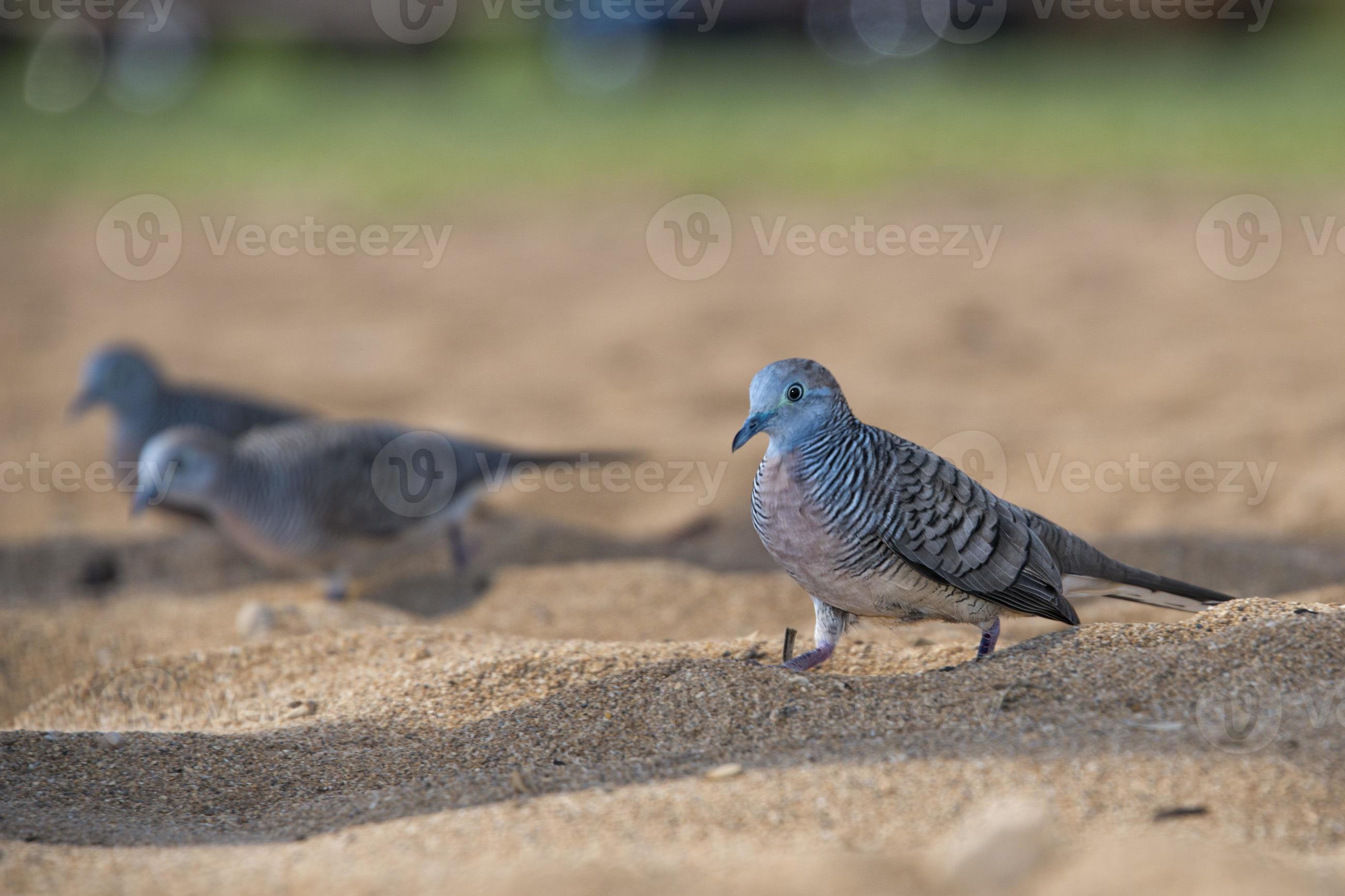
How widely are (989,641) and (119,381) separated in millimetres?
5216

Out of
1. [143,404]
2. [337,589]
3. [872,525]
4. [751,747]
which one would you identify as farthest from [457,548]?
[751,747]

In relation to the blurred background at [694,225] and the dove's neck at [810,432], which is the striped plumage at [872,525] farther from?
the blurred background at [694,225]

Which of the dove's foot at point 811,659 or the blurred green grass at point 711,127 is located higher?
the blurred green grass at point 711,127

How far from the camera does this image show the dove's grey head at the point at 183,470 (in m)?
5.93

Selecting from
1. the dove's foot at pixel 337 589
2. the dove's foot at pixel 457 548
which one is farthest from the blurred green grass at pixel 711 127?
the dove's foot at pixel 337 589

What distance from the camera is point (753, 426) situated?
3.25 meters

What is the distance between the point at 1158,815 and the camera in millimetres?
2447

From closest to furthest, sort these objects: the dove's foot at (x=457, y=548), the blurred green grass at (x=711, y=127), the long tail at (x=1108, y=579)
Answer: the long tail at (x=1108, y=579)
the dove's foot at (x=457, y=548)
the blurred green grass at (x=711, y=127)

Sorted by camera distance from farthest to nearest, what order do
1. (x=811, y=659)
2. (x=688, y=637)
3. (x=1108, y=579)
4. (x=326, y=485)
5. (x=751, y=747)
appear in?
(x=326, y=485) → (x=688, y=637) → (x=1108, y=579) → (x=811, y=659) → (x=751, y=747)

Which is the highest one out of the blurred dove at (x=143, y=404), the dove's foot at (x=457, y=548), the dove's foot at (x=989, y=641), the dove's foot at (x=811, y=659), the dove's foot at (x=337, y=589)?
the blurred dove at (x=143, y=404)

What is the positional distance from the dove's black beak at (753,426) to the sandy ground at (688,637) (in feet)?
1.90

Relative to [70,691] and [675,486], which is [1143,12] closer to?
[675,486]

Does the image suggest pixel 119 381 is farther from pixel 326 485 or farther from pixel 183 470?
pixel 326 485

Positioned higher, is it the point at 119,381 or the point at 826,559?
the point at 119,381
